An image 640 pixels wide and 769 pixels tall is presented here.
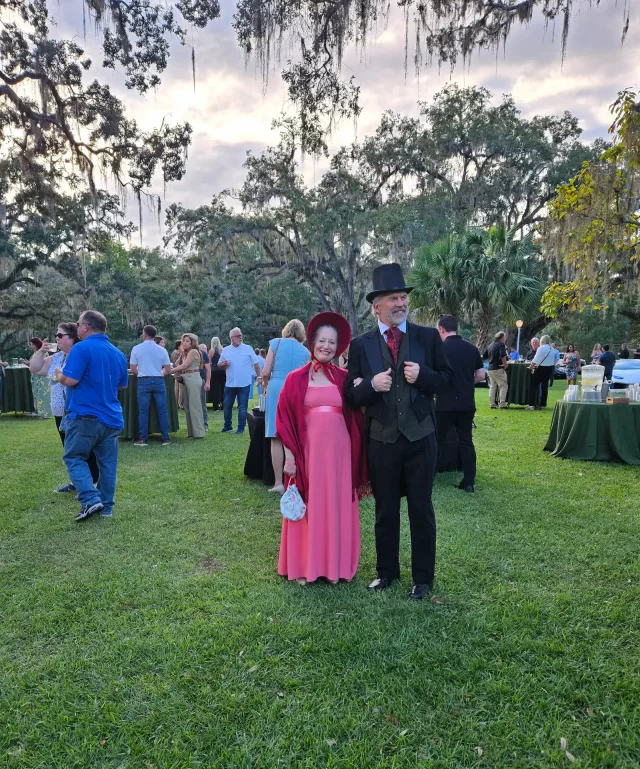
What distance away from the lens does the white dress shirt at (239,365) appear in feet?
30.8

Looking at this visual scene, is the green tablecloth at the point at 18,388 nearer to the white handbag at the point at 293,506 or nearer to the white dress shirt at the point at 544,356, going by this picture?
the white handbag at the point at 293,506

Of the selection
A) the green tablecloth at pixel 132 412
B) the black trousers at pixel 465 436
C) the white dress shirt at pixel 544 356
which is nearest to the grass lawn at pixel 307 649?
the black trousers at pixel 465 436

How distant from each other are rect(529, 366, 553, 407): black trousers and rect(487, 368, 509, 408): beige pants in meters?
A: 0.65

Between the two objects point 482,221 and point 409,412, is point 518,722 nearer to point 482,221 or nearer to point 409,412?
point 409,412

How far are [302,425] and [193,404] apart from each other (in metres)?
6.23

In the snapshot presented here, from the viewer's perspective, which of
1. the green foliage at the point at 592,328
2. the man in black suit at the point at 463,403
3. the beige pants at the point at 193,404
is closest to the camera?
the man in black suit at the point at 463,403

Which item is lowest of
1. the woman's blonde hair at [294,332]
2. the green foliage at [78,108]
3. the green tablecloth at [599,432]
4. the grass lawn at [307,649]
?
the grass lawn at [307,649]

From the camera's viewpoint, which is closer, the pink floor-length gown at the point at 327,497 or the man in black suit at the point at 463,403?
the pink floor-length gown at the point at 327,497

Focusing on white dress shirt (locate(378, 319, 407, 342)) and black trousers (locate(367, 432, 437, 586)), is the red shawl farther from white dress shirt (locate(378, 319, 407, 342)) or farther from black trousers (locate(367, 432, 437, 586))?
white dress shirt (locate(378, 319, 407, 342))

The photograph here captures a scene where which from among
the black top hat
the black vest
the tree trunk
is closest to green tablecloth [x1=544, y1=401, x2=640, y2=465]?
the black vest

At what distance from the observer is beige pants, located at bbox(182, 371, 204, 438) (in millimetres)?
9180

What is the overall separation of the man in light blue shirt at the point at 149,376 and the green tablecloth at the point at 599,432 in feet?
20.8

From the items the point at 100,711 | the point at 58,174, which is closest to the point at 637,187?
the point at 100,711

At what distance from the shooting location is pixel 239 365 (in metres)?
9.40
